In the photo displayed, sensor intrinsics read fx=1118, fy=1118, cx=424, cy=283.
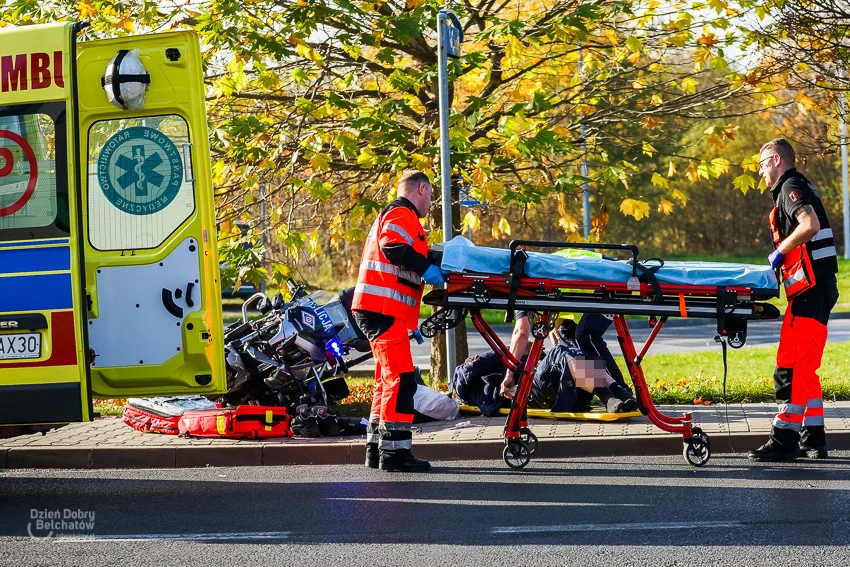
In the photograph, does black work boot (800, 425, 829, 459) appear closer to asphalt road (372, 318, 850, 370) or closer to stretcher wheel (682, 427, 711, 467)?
stretcher wheel (682, 427, 711, 467)

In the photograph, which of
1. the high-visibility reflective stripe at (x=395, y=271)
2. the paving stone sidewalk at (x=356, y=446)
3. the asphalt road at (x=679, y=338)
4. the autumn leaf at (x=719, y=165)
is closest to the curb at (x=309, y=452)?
the paving stone sidewalk at (x=356, y=446)

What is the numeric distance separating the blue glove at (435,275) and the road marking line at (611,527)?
1.83m

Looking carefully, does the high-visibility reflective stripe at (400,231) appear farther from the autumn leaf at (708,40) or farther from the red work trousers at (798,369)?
the autumn leaf at (708,40)

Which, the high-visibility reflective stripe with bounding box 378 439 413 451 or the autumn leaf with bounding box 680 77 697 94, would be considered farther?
the autumn leaf with bounding box 680 77 697 94

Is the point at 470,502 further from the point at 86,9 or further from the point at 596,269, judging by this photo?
the point at 86,9

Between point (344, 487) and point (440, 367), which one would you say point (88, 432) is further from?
point (440, 367)

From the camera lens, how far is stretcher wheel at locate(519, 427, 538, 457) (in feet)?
24.8

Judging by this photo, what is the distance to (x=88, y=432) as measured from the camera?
9.05 meters

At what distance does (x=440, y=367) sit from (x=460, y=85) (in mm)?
2881

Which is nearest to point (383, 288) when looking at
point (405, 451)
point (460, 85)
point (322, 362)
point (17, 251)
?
point (405, 451)

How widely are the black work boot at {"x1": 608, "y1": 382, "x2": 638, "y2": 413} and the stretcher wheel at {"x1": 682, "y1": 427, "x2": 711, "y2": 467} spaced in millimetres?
1281

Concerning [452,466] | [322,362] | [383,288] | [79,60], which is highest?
[79,60]

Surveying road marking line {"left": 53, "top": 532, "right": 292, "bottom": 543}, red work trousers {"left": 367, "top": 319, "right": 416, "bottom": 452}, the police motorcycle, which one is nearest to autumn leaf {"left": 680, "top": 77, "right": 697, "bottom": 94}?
the police motorcycle

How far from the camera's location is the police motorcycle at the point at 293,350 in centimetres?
884
